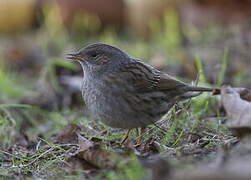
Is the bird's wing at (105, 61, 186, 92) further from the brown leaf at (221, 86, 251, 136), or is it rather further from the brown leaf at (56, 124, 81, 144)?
the brown leaf at (56, 124, 81, 144)

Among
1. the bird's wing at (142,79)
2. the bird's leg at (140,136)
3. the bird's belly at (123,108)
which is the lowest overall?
the bird's leg at (140,136)

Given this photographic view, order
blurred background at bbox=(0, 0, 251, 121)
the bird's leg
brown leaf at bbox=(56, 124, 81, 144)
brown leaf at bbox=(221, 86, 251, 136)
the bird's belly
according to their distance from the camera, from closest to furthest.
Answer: brown leaf at bbox=(221, 86, 251, 136), the bird's belly, the bird's leg, brown leaf at bbox=(56, 124, 81, 144), blurred background at bbox=(0, 0, 251, 121)

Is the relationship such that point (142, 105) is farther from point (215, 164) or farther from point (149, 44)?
point (149, 44)

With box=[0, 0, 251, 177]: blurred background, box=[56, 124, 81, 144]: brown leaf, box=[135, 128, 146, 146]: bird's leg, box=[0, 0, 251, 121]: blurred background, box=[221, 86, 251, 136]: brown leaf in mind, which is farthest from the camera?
box=[0, 0, 251, 121]: blurred background

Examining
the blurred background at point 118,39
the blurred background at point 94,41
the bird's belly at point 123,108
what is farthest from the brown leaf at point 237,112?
the blurred background at point 118,39

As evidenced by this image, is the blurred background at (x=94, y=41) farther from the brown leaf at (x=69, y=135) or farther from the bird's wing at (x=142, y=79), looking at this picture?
the bird's wing at (x=142, y=79)

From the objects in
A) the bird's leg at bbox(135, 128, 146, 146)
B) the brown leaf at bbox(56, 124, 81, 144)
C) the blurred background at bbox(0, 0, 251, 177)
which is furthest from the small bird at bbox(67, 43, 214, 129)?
the brown leaf at bbox(56, 124, 81, 144)

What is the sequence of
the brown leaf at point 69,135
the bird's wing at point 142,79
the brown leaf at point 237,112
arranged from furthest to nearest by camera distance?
the brown leaf at point 69,135 < the bird's wing at point 142,79 < the brown leaf at point 237,112
